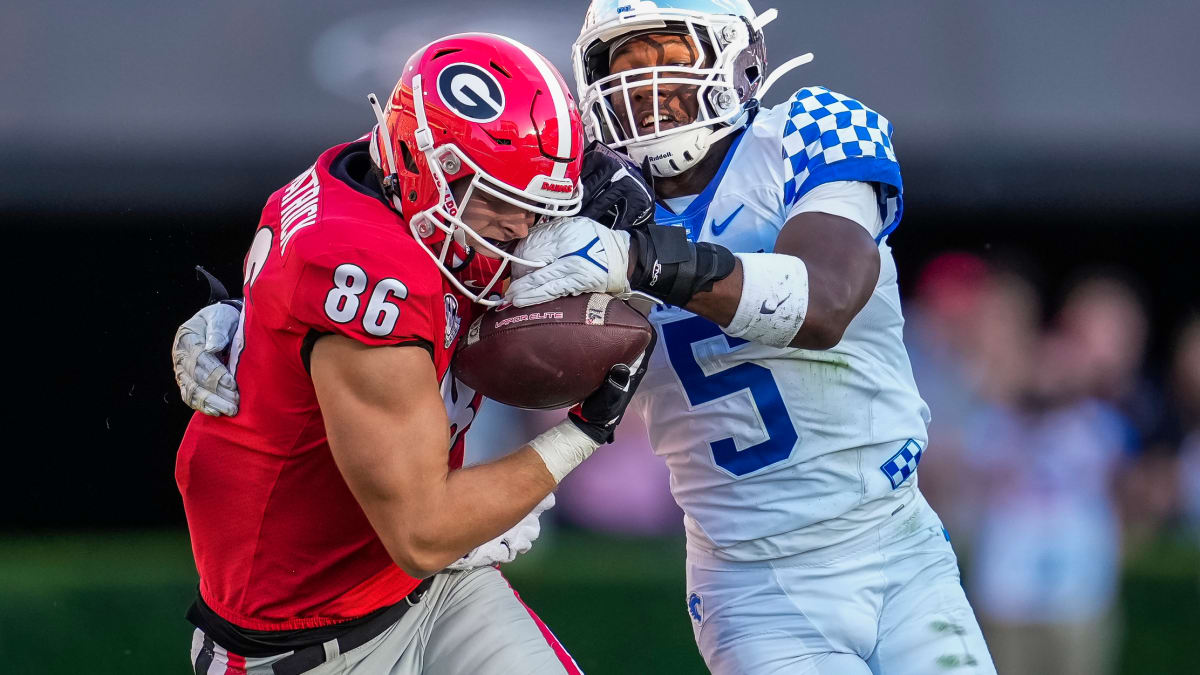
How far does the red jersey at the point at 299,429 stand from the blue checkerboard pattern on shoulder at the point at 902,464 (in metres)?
0.99

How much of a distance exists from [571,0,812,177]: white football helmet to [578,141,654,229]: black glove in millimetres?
153

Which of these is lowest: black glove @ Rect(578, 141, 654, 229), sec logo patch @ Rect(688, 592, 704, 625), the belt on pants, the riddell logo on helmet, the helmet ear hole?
sec logo patch @ Rect(688, 592, 704, 625)

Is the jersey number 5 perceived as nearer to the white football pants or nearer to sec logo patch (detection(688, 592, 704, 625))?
the white football pants

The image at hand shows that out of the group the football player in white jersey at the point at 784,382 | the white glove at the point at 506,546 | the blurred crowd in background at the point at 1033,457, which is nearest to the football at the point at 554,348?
the football player in white jersey at the point at 784,382

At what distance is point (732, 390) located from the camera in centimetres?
292

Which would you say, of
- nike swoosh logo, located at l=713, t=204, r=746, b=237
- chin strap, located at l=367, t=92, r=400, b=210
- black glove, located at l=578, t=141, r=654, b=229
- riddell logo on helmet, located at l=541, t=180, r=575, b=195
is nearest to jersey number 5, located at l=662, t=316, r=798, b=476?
nike swoosh logo, located at l=713, t=204, r=746, b=237

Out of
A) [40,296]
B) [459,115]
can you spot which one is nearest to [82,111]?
[40,296]

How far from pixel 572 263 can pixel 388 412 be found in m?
0.47

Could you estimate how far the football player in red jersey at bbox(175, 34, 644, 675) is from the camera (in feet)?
7.77

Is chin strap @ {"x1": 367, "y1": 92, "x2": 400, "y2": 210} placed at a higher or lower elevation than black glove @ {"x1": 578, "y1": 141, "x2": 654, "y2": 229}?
higher

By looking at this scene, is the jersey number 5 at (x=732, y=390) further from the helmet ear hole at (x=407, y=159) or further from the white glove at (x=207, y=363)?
the white glove at (x=207, y=363)

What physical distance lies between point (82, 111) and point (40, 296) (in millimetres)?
1034

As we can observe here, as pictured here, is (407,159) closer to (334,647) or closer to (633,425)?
(334,647)

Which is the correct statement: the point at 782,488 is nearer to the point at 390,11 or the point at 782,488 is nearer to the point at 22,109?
the point at 390,11
